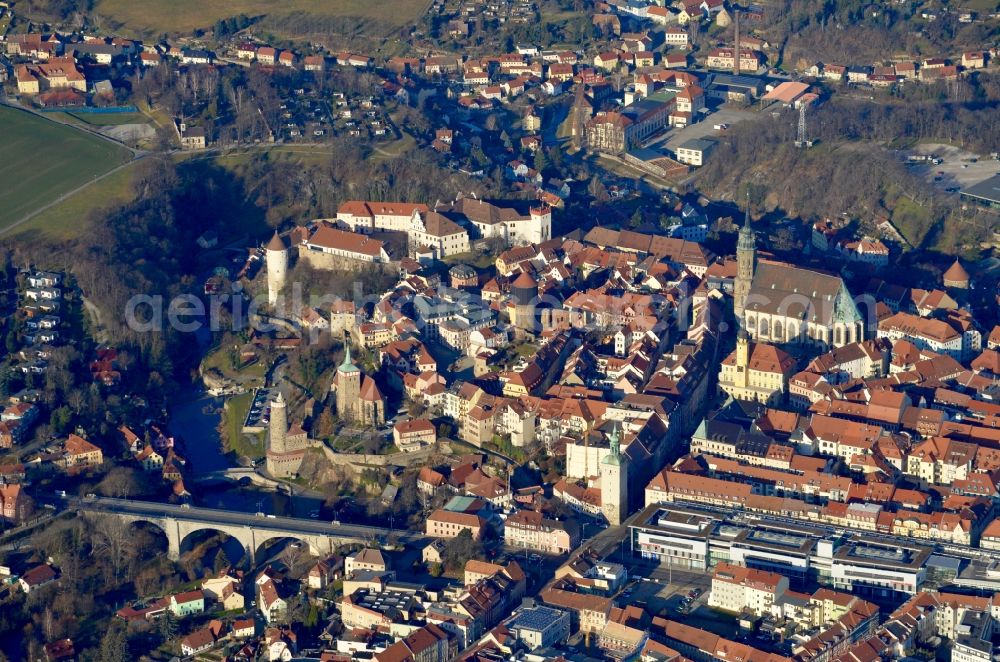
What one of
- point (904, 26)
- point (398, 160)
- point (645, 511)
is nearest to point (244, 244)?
point (398, 160)

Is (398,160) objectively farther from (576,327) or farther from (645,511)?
(645,511)

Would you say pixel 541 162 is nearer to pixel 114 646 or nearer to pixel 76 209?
pixel 76 209

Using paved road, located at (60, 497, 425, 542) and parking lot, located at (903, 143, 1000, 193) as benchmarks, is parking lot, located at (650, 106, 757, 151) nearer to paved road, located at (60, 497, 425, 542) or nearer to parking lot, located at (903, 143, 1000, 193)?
parking lot, located at (903, 143, 1000, 193)

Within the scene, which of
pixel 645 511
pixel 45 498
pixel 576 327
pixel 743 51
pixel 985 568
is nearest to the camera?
pixel 985 568

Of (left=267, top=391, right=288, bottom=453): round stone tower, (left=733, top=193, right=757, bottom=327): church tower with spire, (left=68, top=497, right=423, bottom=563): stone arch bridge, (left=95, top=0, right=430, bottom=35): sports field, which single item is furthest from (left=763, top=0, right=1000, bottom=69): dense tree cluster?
(left=68, top=497, right=423, bottom=563): stone arch bridge

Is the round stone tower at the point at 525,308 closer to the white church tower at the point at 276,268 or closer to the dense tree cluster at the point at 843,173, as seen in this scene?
the white church tower at the point at 276,268

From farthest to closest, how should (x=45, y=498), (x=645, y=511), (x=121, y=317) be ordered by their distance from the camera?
(x=121, y=317)
(x=45, y=498)
(x=645, y=511)

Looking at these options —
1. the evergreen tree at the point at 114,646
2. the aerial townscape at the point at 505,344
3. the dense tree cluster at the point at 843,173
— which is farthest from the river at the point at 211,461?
the dense tree cluster at the point at 843,173
